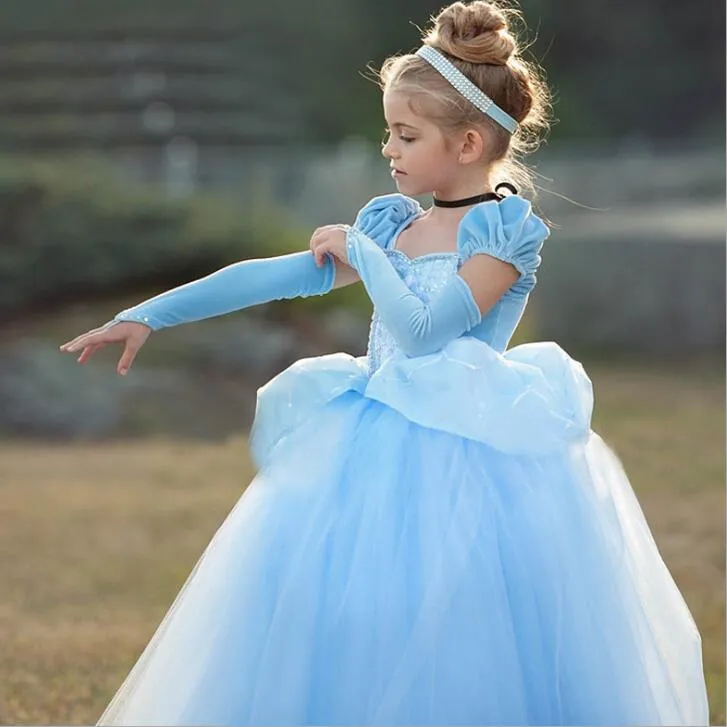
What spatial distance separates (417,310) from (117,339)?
339 millimetres

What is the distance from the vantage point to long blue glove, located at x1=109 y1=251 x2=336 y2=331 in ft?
5.12

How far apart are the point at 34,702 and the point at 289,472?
2.96 feet

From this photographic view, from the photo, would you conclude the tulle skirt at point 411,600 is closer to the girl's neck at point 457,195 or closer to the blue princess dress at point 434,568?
the blue princess dress at point 434,568

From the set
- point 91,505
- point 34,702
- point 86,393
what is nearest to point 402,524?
point 34,702

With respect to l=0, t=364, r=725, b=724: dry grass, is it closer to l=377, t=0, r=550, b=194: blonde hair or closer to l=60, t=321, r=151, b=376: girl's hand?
l=60, t=321, r=151, b=376: girl's hand

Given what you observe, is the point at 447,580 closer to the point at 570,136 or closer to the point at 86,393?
the point at 86,393

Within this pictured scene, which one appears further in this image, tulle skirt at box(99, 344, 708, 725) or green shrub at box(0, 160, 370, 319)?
green shrub at box(0, 160, 370, 319)

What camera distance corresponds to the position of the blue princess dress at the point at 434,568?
1411 millimetres

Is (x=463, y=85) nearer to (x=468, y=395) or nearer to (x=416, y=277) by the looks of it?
(x=416, y=277)

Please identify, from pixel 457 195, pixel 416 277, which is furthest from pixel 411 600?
pixel 457 195

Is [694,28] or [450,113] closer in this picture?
[450,113]

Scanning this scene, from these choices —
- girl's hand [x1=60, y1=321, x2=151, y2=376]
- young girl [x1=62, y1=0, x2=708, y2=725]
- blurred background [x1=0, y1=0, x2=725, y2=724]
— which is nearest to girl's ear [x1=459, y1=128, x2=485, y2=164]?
young girl [x1=62, y1=0, x2=708, y2=725]

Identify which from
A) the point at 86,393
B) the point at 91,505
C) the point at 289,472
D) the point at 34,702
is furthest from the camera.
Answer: the point at 86,393

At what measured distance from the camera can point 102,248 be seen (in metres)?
5.71
